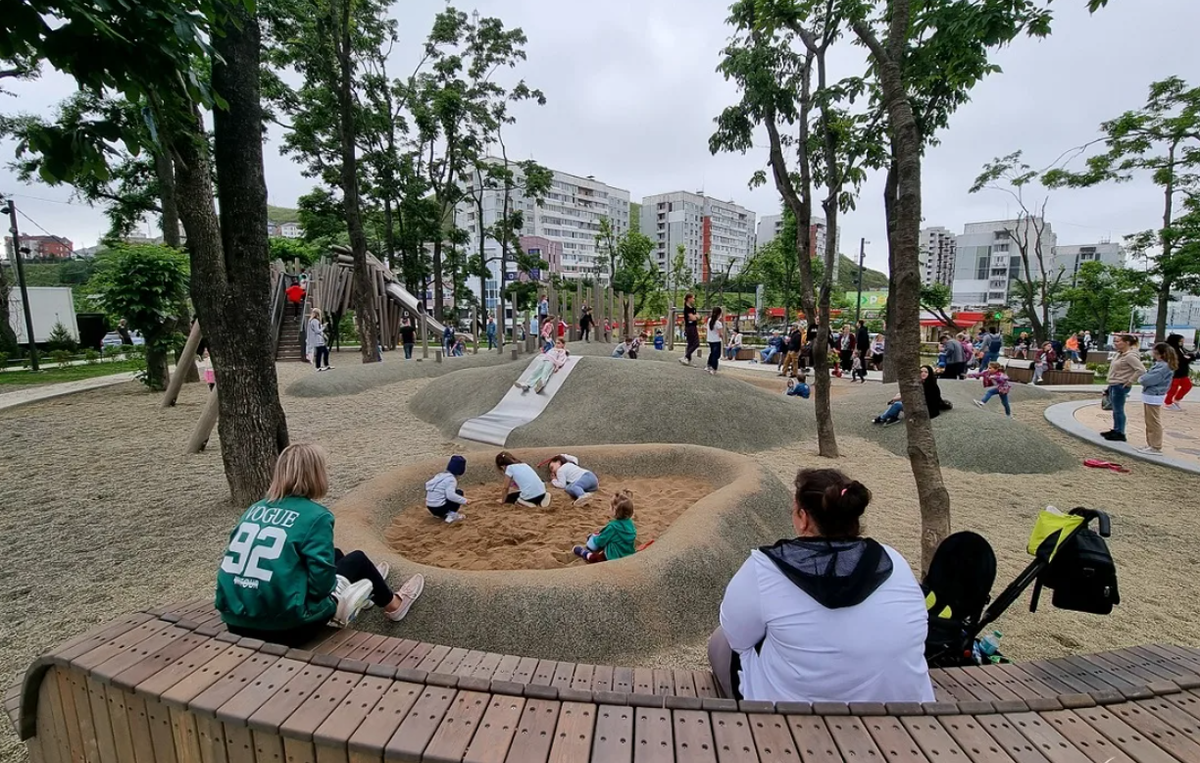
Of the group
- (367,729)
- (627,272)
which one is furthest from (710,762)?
(627,272)

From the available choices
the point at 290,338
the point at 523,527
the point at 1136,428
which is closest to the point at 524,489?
the point at 523,527

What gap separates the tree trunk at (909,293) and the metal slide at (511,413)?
6.03 meters

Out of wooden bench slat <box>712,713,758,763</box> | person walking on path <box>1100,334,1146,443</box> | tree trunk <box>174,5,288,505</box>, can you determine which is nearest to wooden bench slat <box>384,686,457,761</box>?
wooden bench slat <box>712,713,758,763</box>

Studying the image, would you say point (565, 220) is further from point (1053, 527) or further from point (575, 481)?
point (1053, 527)

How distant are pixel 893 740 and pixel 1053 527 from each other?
1.58m

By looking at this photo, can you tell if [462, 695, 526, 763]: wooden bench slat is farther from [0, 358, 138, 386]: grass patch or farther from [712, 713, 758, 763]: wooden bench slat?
[0, 358, 138, 386]: grass patch

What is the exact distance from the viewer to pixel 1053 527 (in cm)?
253

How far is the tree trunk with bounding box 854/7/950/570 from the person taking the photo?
3654 mm

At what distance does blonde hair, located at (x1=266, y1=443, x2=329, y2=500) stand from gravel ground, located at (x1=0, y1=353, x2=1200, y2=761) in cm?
176

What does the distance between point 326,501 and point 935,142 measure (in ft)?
37.3

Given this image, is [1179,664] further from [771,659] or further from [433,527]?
[433,527]

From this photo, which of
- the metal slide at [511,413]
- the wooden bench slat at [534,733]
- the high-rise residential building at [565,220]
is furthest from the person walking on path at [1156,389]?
the high-rise residential building at [565,220]

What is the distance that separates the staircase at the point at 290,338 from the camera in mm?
20703

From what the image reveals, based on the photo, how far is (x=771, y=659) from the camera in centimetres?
186
